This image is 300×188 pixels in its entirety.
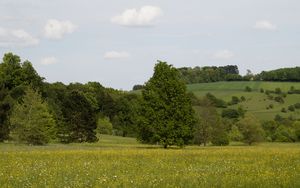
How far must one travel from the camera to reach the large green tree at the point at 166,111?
5544 cm

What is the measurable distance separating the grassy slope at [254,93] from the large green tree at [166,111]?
78.1 metres

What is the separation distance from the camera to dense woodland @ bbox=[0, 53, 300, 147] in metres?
56.4

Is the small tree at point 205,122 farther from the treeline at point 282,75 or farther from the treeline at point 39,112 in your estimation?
the treeline at point 282,75

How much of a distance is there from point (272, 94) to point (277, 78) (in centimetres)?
1352

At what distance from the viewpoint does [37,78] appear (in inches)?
3676

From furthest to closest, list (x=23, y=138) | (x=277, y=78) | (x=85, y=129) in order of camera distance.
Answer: (x=277, y=78)
(x=85, y=129)
(x=23, y=138)

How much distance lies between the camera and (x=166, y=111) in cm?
5631

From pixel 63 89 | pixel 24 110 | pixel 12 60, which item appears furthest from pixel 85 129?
pixel 63 89

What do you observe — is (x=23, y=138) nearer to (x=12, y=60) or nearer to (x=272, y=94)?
(x=12, y=60)

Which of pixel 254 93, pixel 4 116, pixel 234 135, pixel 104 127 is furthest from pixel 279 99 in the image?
pixel 4 116

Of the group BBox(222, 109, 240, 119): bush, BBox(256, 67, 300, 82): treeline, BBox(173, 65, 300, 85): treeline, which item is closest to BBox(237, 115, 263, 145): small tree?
BBox(222, 109, 240, 119): bush

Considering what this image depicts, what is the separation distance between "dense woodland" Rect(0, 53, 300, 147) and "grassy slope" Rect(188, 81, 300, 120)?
25.3 ft

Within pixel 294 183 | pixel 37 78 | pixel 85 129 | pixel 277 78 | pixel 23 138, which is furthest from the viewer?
pixel 277 78

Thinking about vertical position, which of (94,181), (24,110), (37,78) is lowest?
(94,181)
